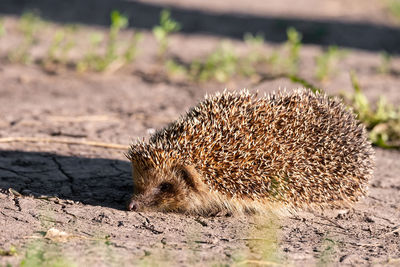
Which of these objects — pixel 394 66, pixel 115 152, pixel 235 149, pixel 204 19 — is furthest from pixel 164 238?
pixel 204 19

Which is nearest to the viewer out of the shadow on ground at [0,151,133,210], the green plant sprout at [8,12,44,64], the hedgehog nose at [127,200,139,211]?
the hedgehog nose at [127,200,139,211]

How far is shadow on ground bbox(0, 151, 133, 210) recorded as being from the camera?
516 centimetres

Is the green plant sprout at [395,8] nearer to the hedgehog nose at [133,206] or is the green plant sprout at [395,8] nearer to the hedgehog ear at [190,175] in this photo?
the hedgehog ear at [190,175]

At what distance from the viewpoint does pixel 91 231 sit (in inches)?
171

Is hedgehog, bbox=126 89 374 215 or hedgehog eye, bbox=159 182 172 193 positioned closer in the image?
hedgehog, bbox=126 89 374 215

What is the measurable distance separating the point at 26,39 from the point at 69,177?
6.48m

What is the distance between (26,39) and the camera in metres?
11.3

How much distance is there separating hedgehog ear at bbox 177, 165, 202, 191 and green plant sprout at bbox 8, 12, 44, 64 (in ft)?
19.7

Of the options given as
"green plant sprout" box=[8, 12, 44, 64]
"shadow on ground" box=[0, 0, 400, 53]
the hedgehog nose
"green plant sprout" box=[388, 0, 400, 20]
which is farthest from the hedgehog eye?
"green plant sprout" box=[388, 0, 400, 20]

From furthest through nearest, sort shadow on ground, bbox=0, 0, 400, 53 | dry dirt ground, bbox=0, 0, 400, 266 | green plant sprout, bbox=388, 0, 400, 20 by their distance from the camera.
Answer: green plant sprout, bbox=388, 0, 400, 20, shadow on ground, bbox=0, 0, 400, 53, dry dirt ground, bbox=0, 0, 400, 266

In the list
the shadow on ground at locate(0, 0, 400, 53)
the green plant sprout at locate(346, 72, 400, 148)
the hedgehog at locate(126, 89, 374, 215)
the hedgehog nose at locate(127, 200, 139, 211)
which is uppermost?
the shadow on ground at locate(0, 0, 400, 53)

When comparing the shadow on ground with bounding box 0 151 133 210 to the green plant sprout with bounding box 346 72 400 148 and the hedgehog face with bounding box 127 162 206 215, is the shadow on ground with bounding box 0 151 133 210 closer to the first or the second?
the hedgehog face with bounding box 127 162 206 215

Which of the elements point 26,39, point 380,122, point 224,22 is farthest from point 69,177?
point 224,22

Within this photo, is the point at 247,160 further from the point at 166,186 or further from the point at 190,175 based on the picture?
the point at 166,186
